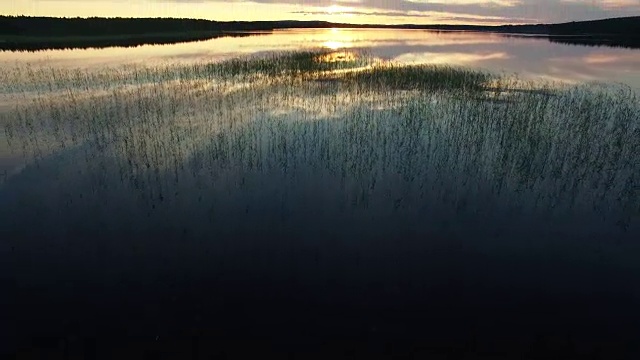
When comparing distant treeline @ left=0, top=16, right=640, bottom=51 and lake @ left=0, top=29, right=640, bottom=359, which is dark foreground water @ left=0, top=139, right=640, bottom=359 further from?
distant treeline @ left=0, top=16, right=640, bottom=51

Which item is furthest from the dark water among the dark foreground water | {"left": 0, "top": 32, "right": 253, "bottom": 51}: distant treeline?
{"left": 0, "top": 32, "right": 253, "bottom": 51}: distant treeline

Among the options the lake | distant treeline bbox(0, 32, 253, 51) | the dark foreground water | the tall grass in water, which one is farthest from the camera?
distant treeline bbox(0, 32, 253, 51)

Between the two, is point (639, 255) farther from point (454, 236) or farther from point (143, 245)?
point (143, 245)

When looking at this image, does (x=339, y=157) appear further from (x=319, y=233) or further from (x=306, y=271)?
(x=306, y=271)

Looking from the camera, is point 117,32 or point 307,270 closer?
point 307,270

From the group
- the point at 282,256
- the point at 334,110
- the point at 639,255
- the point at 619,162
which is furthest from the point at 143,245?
the point at 619,162

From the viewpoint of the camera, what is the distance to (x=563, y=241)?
820cm

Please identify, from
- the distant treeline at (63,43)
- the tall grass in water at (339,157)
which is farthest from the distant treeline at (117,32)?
the tall grass in water at (339,157)

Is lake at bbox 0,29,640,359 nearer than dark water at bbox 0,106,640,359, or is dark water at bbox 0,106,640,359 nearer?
dark water at bbox 0,106,640,359

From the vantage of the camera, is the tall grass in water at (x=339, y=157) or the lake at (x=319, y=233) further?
the tall grass in water at (x=339, y=157)

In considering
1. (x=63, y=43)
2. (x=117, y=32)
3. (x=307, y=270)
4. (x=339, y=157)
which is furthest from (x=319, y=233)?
(x=117, y=32)

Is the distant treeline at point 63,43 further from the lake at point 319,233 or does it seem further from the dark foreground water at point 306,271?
the dark foreground water at point 306,271

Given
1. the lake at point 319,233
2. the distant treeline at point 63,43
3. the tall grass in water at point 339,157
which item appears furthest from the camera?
the distant treeline at point 63,43

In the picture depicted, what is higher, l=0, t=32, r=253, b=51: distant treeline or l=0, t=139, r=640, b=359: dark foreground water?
l=0, t=32, r=253, b=51: distant treeline
